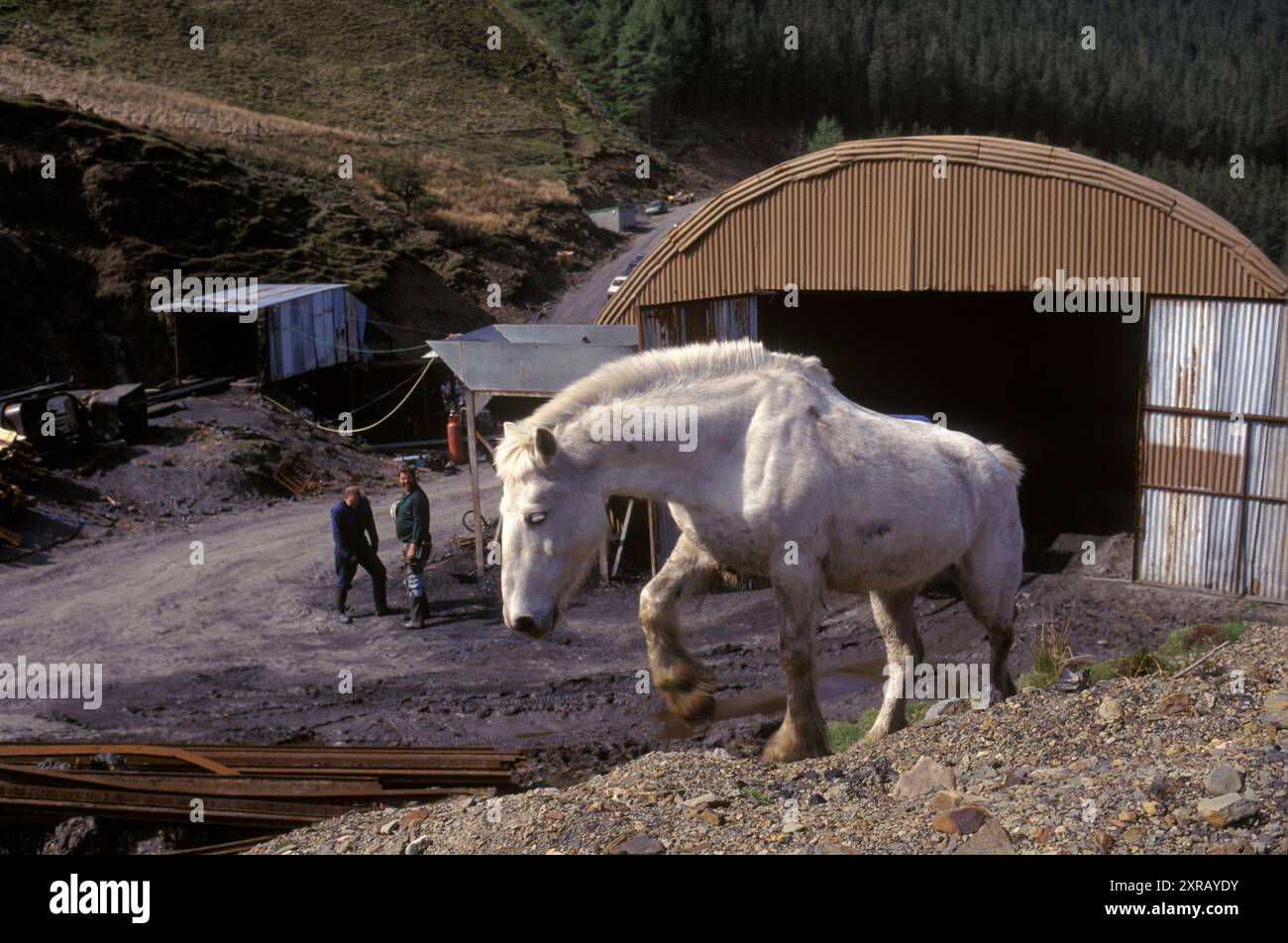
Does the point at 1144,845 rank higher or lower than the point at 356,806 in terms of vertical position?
higher

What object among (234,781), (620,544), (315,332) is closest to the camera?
(234,781)

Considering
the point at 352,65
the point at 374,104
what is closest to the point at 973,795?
the point at 374,104

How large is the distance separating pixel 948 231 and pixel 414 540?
354 inches

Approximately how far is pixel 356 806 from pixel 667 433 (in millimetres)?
3253

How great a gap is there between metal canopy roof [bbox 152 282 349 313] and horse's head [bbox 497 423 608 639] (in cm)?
2625

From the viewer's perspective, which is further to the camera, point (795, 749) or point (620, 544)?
point (620, 544)

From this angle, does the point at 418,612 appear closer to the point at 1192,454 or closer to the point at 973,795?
the point at 1192,454

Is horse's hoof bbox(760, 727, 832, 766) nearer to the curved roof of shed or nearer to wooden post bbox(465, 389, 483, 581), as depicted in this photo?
the curved roof of shed

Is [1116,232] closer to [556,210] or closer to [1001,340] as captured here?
[1001,340]

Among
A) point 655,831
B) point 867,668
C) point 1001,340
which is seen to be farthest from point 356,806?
point 1001,340

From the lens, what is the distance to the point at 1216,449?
15.4m

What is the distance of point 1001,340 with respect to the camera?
92.3ft

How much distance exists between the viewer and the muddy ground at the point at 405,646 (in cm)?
1204

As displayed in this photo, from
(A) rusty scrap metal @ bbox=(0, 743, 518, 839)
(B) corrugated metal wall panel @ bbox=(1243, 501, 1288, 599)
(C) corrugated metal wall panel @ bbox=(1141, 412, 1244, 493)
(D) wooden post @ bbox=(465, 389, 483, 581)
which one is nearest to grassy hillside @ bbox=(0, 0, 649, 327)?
(D) wooden post @ bbox=(465, 389, 483, 581)
